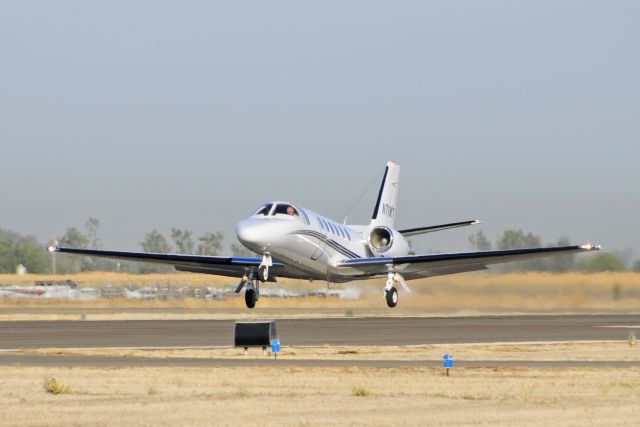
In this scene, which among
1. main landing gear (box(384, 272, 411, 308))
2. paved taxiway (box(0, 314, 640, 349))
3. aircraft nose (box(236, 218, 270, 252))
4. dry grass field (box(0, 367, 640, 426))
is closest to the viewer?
dry grass field (box(0, 367, 640, 426))

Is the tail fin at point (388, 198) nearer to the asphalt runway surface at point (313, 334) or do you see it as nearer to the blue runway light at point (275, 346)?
the asphalt runway surface at point (313, 334)

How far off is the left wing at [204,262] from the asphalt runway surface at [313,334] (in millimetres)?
2249

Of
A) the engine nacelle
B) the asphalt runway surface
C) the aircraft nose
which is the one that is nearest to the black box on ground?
the asphalt runway surface

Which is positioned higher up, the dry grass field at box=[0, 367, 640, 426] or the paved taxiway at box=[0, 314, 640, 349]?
the paved taxiway at box=[0, 314, 640, 349]

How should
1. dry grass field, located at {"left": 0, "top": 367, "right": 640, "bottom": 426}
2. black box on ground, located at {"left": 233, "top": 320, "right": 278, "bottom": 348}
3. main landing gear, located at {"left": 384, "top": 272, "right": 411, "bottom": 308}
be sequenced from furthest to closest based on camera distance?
main landing gear, located at {"left": 384, "top": 272, "right": 411, "bottom": 308} → black box on ground, located at {"left": 233, "top": 320, "right": 278, "bottom": 348} → dry grass field, located at {"left": 0, "top": 367, "right": 640, "bottom": 426}

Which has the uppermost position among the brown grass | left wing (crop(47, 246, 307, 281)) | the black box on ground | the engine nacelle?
the engine nacelle

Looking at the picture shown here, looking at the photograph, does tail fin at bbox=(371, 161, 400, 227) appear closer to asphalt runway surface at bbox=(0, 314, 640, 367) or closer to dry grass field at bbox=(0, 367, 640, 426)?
Answer: asphalt runway surface at bbox=(0, 314, 640, 367)

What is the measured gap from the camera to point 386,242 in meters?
51.3

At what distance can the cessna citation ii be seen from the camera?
41.1 m

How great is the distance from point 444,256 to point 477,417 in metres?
30.7

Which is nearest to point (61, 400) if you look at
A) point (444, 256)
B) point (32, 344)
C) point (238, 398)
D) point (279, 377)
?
point (238, 398)

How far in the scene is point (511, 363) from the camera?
23344 mm

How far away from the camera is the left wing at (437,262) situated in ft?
147

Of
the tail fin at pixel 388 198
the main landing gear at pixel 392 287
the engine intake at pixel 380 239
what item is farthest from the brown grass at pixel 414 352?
the tail fin at pixel 388 198
